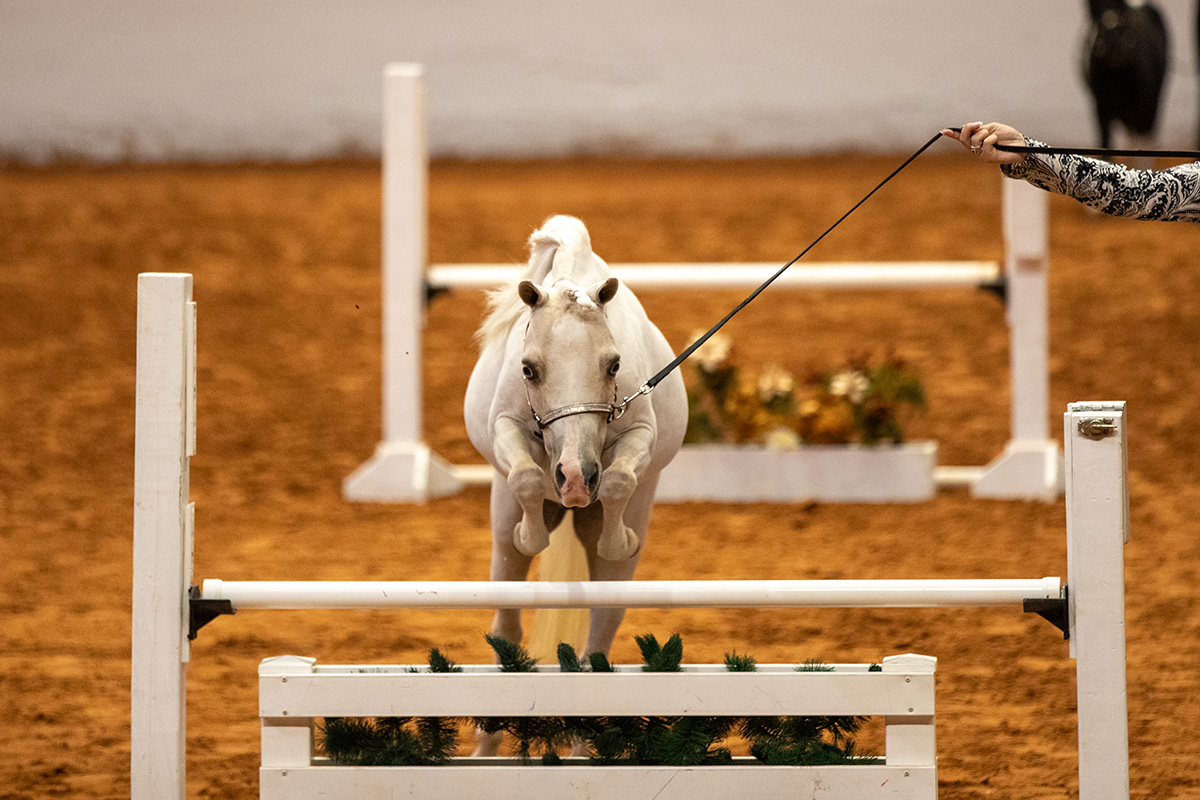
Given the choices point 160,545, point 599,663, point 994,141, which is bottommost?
point 599,663

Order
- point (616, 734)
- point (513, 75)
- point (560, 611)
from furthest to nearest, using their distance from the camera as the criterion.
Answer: point (513, 75)
point (560, 611)
point (616, 734)

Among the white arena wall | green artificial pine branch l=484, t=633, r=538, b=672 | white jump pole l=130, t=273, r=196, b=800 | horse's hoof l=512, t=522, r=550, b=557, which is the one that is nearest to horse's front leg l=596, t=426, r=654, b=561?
horse's hoof l=512, t=522, r=550, b=557

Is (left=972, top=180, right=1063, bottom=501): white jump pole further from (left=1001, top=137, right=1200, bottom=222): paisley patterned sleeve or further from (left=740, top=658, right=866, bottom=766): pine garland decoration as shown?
(left=740, top=658, right=866, bottom=766): pine garland decoration

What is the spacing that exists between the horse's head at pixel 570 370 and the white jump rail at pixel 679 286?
10.2 feet

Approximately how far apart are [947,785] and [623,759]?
0.92 meters

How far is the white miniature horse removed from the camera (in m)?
2.35

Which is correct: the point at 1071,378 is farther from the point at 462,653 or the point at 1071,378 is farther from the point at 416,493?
the point at 462,653

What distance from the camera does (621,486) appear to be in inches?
93.2

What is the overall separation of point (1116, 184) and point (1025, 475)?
11.5 feet

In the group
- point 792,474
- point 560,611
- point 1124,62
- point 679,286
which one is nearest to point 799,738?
point 560,611

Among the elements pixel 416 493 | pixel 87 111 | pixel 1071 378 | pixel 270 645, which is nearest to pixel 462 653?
pixel 270 645

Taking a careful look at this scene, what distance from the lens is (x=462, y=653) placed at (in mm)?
3910

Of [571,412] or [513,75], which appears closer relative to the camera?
[571,412]

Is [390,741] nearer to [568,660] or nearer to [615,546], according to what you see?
[568,660]
